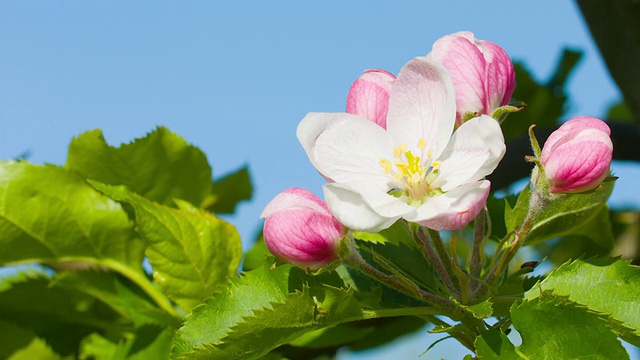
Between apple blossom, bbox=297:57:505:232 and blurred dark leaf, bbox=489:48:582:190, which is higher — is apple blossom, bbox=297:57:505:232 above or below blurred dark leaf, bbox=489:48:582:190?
above

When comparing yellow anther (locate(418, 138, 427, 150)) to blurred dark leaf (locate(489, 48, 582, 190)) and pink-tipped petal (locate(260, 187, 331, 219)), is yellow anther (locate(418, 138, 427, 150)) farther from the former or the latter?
blurred dark leaf (locate(489, 48, 582, 190))

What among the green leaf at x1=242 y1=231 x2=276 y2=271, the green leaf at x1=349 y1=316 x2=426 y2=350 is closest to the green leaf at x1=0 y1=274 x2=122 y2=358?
the green leaf at x1=242 y1=231 x2=276 y2=271

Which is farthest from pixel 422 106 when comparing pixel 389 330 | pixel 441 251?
pixel 389 330

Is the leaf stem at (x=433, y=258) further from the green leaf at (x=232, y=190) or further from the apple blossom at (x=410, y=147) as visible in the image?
the green leaf at (x=232, y=190)

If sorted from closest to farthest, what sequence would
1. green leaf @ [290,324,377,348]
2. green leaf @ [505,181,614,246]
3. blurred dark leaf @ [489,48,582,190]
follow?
green leaf @ [505,181,614,246] < green leaf @ [290,324,377,348] < blurred dark leaf @ [489,48,582,190]

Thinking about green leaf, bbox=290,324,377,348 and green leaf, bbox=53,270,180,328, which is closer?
green leaf, bbox=290,324,377,348

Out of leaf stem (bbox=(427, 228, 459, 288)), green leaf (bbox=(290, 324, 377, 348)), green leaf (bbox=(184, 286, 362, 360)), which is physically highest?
green leaf (bbox=(184, 286, 362, 360))

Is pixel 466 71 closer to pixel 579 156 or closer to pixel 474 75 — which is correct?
pixel 474 75
